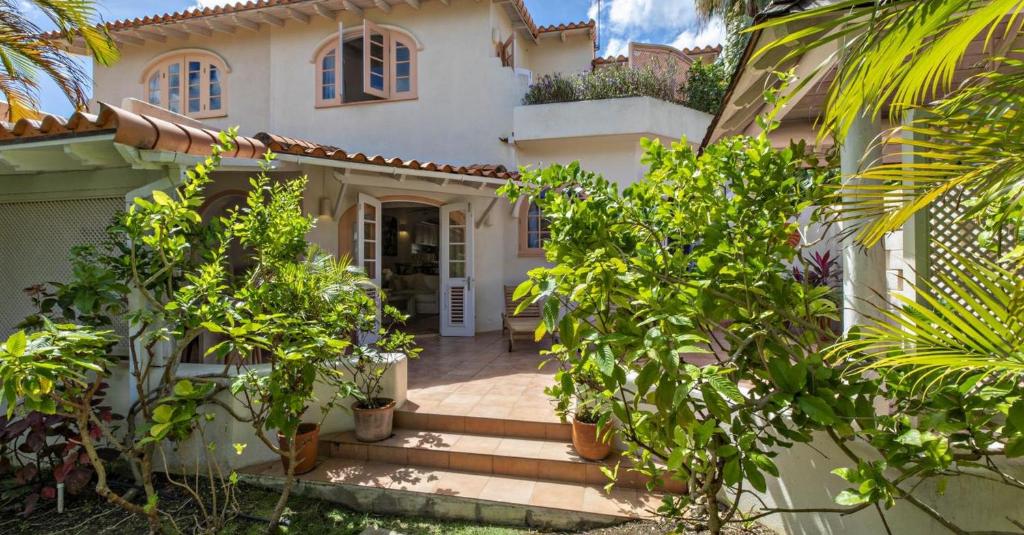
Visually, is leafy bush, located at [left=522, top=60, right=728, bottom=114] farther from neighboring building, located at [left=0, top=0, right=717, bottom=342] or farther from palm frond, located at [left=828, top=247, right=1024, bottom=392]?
palm frond, located at [left=828, top=247, right=1024, bottom=392]

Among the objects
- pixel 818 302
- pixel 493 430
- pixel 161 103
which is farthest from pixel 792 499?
pixel 161 103

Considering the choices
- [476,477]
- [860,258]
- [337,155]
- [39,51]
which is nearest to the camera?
[860,258]

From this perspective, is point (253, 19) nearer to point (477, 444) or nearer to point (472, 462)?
point (477, 444)

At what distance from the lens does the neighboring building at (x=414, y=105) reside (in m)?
8.27

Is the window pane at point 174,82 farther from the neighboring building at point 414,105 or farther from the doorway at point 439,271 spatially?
the doorway at point 439,271

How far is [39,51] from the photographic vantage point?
5680 millimetres

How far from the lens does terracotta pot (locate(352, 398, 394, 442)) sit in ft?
14.1

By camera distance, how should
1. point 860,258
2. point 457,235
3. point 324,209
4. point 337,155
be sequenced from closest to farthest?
point 860,258
point 337,155
point 324,209
point 457,235

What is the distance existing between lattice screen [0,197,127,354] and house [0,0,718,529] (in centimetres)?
2

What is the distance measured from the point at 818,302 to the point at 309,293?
3396 millimetres

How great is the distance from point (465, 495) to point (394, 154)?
25.4 feet

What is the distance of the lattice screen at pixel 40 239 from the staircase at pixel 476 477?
2.74 m

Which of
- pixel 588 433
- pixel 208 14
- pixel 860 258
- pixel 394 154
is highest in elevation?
pixel 208 14

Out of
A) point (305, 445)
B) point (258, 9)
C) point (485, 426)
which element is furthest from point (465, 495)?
point (258, 9)
